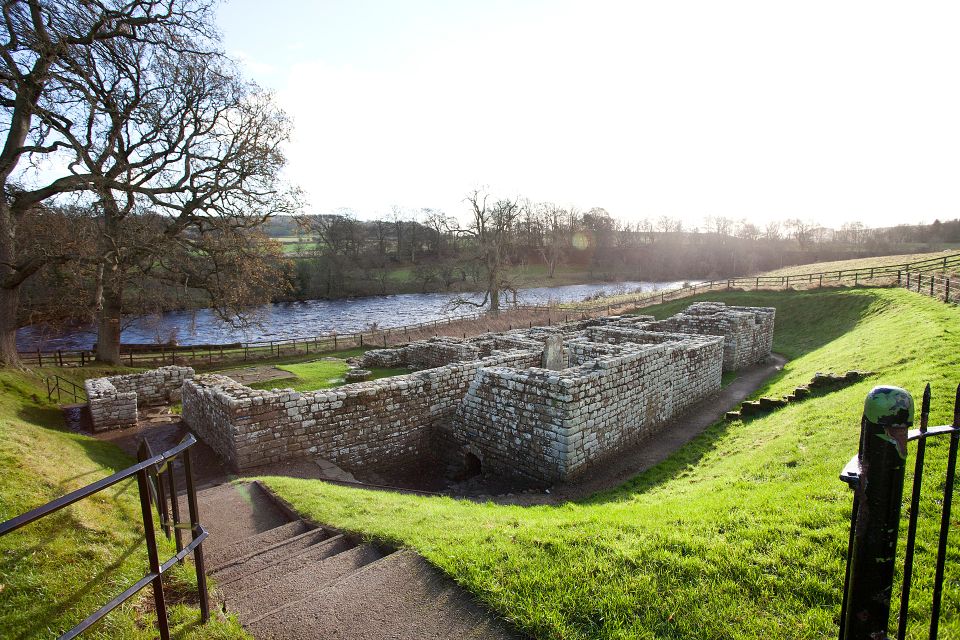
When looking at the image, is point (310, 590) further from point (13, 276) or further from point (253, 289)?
point (253, 289)

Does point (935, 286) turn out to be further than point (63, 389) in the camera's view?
Yes

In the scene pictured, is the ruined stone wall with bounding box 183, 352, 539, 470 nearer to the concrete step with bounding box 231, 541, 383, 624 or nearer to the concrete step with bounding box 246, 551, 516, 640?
the concrete step with bounding box 231, 541, 383, 624

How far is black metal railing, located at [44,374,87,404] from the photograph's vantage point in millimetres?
13506

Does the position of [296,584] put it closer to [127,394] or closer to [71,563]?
[71,563]

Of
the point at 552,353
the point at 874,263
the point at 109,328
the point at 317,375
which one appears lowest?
the point at 317,375

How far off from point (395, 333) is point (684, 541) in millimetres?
24460

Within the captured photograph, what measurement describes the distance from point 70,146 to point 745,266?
6334 cm

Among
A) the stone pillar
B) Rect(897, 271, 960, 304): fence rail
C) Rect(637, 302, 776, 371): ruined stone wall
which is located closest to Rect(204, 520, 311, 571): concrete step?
the stone pillar

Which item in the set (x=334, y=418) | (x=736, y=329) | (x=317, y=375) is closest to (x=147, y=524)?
(x=334, y=418)

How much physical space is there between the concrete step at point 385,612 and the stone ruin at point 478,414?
4.95 metres

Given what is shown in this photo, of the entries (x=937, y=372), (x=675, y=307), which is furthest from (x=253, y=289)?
(x=675, y=307)

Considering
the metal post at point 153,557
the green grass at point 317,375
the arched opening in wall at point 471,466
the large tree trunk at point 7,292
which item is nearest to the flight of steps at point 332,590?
the metal post at point 153,557

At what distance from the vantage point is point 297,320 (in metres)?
43.3

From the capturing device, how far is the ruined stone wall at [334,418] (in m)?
9.04
